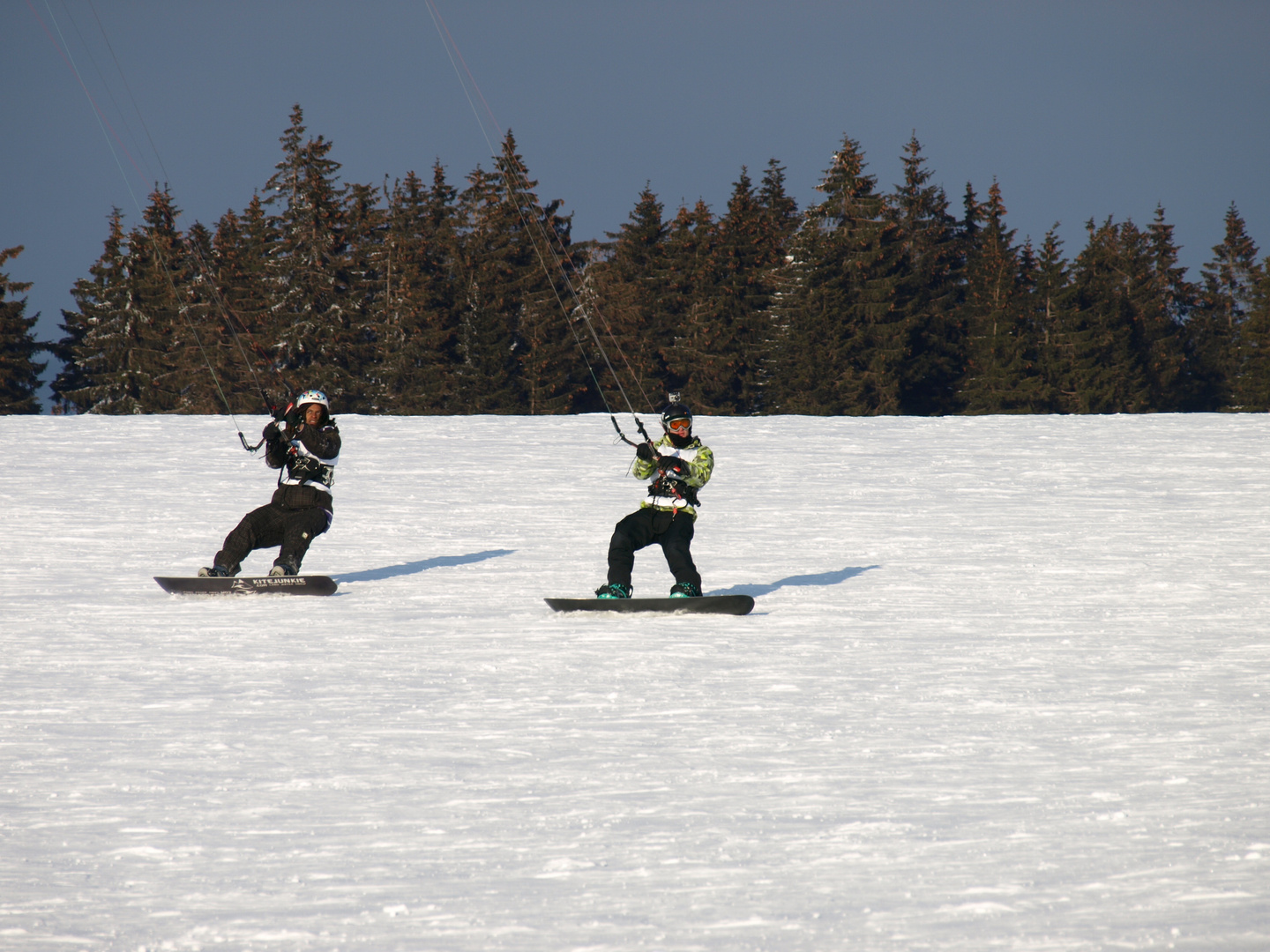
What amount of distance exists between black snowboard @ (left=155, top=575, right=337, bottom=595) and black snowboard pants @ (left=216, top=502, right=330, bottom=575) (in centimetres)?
17

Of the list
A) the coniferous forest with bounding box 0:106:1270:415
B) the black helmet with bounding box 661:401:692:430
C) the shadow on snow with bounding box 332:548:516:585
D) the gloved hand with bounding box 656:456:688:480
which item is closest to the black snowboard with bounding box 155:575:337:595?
the shadow on snow with bounding box 332:548:516:585

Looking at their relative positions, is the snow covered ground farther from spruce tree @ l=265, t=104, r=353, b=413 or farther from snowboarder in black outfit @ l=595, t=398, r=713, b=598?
spruce tree @ l=265, t=104, r=353, b=413

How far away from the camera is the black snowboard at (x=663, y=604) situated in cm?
954

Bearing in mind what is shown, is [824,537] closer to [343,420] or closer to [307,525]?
[307,525]

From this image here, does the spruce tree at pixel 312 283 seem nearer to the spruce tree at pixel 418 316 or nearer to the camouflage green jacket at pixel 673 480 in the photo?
the spruce tree at pixel 418 316

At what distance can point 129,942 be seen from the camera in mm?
3908

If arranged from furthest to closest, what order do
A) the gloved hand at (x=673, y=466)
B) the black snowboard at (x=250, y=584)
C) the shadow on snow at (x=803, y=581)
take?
the shadow on snow at (x=803, y=581) < the black snowboard at (x=250, y=584) < the gloved hand at (x=673, y=466)

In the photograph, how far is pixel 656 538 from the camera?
9.80 metres

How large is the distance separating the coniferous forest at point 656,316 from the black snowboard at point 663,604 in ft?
191

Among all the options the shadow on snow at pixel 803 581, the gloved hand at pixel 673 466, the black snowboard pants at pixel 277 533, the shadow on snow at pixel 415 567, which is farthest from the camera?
the shadow on snow at pixel 415 567

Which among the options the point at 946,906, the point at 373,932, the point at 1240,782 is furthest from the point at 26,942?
the point at 1240,782

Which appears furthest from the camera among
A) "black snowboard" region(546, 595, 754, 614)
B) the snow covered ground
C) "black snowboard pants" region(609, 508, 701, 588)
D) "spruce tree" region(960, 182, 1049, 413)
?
"spruce tree" region(960, 182, 1049, 413)

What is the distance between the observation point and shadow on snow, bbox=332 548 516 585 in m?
11.7

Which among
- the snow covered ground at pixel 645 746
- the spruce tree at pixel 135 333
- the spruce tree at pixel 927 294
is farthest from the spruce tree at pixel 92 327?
the snow covered ground at pixel 645 746
